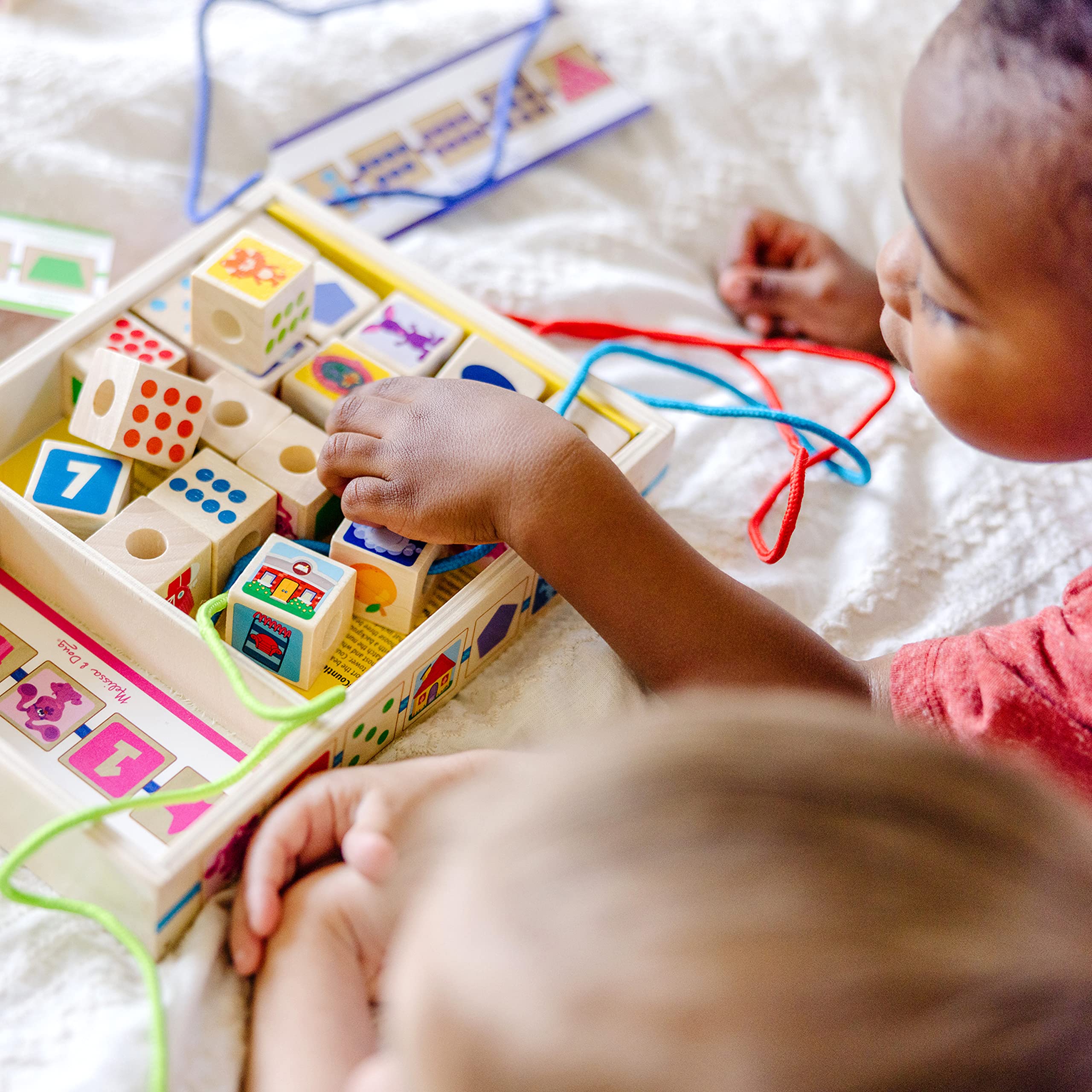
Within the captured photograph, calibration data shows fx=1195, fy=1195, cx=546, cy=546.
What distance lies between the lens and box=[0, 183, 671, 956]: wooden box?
Answer: 1.98 ft

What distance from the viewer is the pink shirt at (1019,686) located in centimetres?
66

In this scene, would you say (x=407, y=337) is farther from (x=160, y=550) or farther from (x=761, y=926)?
(x=761, y=926)

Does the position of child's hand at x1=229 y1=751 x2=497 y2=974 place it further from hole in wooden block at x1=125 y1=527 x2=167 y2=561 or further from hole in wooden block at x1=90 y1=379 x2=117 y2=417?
hole in wooden block at x1=90 y1=379 x2=117 y2=417

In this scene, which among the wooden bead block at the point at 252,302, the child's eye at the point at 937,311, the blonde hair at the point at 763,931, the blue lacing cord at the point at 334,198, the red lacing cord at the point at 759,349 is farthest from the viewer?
the blue lacing cord at the point at 334,198

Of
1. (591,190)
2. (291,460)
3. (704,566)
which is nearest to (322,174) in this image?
(591,190)

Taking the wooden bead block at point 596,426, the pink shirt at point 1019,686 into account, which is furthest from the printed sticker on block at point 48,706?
the pink shirt at point 1019,686

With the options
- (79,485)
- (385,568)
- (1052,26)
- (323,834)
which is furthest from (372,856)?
(1052,26)

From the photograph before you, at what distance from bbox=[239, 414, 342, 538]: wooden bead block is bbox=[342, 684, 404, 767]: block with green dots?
129 mm

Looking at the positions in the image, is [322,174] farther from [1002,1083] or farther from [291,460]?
[1002,1083]

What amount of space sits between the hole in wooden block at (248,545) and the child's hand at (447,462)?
6cm

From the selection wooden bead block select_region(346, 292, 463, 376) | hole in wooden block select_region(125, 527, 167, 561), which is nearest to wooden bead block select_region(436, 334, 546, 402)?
wooden bead block select_region(346, 292, 463, 376)

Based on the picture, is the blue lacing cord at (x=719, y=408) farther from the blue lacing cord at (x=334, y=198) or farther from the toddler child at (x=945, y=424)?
the blue lacing cord at (x=334, y=198)

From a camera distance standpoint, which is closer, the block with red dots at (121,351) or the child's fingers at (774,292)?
the block with red dots at (121,351)

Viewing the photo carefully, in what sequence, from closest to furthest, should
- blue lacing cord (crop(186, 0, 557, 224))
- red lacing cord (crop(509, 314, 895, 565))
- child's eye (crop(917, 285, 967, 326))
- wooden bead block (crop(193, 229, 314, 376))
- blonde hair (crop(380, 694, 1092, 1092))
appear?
blonde hair (crop(380, 694, 1092, 1092)), child's eye (crop(917, 285, 967, 326)), wooden bead block (crop(193, 229, 314, 376)), red lacing cord (crop(509, 314, 895, 565)), blue lacing cord (crop(186, 0, 557, 224))
